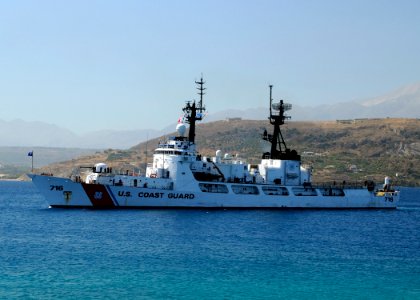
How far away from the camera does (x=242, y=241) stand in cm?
4788

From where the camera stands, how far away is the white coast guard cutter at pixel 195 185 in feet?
215

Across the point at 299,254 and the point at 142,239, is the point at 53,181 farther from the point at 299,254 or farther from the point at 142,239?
the point at 299,254

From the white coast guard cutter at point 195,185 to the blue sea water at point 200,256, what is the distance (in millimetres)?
2173

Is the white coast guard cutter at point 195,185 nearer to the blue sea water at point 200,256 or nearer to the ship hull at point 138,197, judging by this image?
the ship hull at point 138,197

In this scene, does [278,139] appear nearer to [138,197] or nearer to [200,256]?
[138,197]

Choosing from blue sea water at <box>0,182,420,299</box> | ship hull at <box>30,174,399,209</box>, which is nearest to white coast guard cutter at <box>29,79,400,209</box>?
ship hull at <box>30,174,399,209</box>

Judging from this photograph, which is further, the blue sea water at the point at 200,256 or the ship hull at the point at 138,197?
the ship hull at the point at 138,197

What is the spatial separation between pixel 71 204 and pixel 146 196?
744cm

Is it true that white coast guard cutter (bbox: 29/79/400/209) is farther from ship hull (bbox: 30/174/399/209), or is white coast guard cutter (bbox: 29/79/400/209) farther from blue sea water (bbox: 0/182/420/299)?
blue sea water (bbox: 0/182/420/299)

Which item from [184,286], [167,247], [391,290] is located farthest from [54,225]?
[391,290]

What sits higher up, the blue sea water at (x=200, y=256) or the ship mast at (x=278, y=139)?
the ship mast at (x=278, y=139)

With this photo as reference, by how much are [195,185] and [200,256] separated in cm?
2730

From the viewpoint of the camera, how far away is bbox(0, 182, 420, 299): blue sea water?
3219 centimetres

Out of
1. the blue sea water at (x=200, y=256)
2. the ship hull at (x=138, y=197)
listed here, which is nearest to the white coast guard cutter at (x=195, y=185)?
the ship hull at (x=138, y=197)
